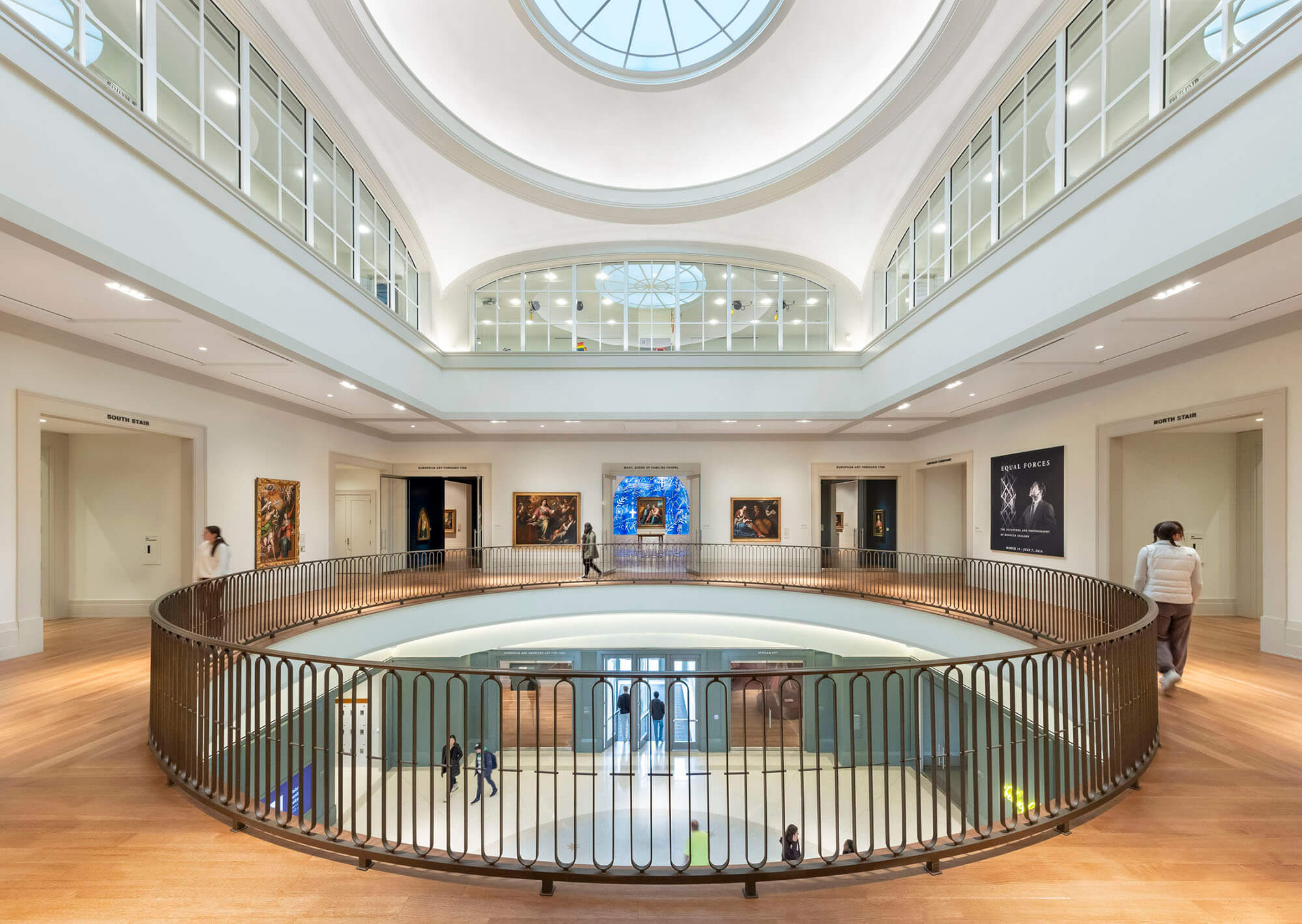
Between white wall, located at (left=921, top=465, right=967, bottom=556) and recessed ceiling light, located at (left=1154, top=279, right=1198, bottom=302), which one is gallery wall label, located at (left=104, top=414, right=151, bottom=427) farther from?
white wall, located at (left=921, top=465, right=967, bottom=556)

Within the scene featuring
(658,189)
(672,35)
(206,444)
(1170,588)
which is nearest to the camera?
(1170,588)

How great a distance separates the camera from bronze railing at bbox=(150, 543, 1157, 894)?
12.4 ft

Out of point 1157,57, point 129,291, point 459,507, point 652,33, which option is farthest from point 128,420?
point 1157,57

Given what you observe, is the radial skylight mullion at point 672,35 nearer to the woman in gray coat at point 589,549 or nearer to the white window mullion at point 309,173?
the white window mullion at point 309,173

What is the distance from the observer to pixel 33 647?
334 inches

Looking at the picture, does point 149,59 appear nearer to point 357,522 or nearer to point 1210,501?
point 357,522

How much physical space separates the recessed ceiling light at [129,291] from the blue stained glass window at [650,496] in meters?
13.0

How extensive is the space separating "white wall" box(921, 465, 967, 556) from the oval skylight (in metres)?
12.7

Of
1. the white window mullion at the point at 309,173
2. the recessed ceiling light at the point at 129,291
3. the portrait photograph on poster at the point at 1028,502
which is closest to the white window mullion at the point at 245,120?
the white window mullion at the point at 309,173

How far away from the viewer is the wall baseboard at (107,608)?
450 inches

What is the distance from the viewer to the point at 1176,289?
6.40 metres

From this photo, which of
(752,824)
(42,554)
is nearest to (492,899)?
(752,824)

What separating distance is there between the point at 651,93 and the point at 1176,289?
10842 millimetres

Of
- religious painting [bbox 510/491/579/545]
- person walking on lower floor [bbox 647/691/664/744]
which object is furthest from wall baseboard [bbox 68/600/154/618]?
person walking on lower floor [bbox 647/691/664/744]
